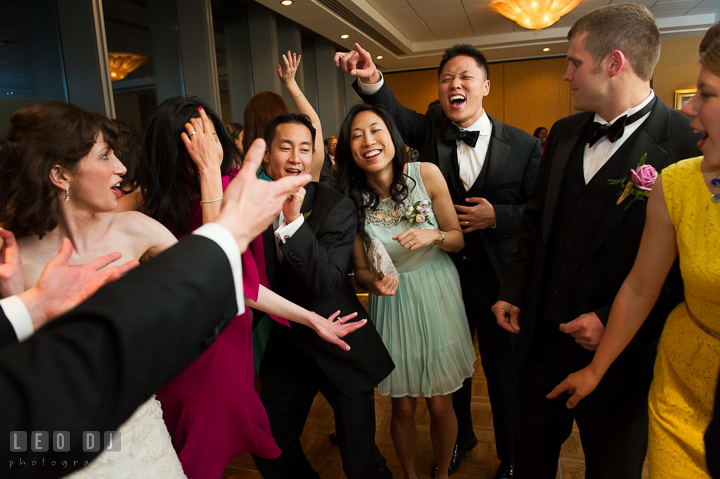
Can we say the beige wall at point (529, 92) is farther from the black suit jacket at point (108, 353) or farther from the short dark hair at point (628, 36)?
the black suit jacket at point (108, 353)

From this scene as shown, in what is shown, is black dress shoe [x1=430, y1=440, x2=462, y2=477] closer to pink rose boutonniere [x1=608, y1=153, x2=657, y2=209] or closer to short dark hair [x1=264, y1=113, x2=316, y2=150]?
pink rose boutonniere [x1=608, y1=153, x2=657, y2=209]

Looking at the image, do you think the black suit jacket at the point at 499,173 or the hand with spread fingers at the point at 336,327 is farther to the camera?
the black suit jacket at the point at 499,173

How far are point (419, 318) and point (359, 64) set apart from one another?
135 cm

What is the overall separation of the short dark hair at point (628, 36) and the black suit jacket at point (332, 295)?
3.46 ft

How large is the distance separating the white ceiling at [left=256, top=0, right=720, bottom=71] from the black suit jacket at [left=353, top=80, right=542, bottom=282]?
4.20m

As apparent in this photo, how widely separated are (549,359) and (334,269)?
2.84 ft

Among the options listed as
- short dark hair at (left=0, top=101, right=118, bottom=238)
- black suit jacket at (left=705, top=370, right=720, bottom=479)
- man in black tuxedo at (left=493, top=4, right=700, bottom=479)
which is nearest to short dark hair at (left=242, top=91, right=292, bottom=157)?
short dark hair at (left=0, top=101, right=118, bottom=238)

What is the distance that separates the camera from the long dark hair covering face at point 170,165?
158 centimetres

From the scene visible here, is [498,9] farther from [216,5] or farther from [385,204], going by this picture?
[385,204]

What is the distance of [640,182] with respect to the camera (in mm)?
1313

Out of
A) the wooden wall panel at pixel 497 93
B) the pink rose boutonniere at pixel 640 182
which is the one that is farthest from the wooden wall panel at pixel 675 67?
the pink rose boutonniere at pixel 640 182

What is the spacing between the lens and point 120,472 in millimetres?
1208

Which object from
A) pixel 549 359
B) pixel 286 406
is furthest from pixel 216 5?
pixel 549 359

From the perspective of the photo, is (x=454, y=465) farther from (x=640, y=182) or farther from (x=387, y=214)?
(x=640, y=182)
